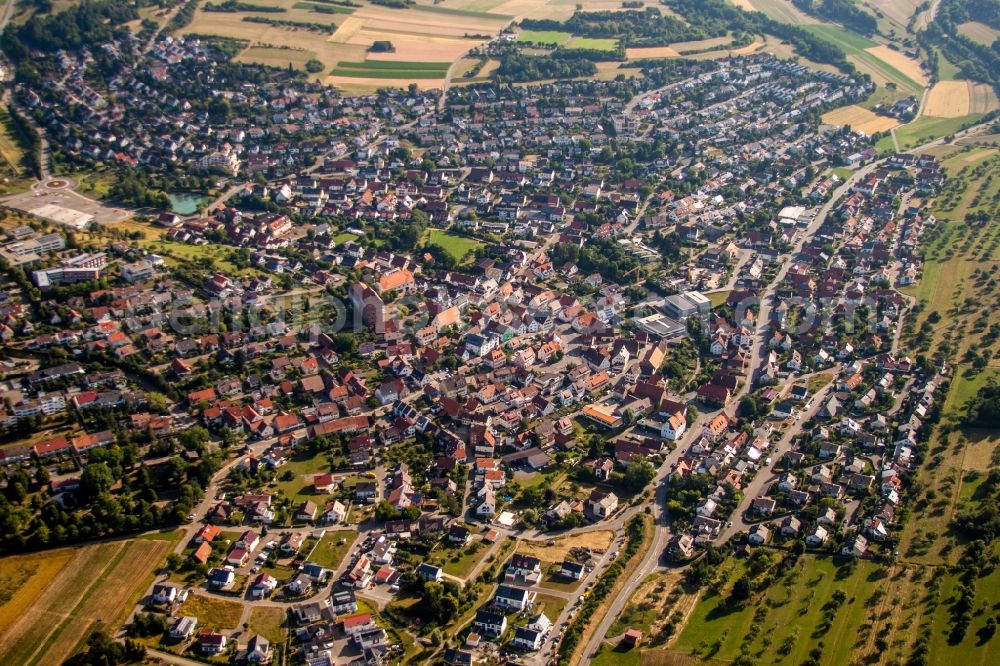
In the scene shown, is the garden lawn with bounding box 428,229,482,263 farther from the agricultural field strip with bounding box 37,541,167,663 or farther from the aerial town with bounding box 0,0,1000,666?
the agricultural field strip with bounding box 37,541,167,663

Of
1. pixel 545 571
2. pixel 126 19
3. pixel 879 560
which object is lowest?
pixel 545 571

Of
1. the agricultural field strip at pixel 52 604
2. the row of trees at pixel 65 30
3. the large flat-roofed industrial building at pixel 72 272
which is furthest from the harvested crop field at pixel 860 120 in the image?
the agricultural field strip at pixel 52 604

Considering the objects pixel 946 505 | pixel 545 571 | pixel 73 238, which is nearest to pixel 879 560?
pixel 946 505

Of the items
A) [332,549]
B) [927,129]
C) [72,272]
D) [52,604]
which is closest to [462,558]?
[332,549]

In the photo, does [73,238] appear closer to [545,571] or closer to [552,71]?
[545,571]

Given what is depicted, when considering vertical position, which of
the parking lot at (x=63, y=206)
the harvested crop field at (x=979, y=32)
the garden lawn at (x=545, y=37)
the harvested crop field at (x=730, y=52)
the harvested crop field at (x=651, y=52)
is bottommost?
the parking lot at (x=63, y=206)

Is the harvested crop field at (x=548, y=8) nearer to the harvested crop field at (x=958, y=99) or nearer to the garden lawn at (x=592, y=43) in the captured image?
the garden lawn at (x=592, y=43)
